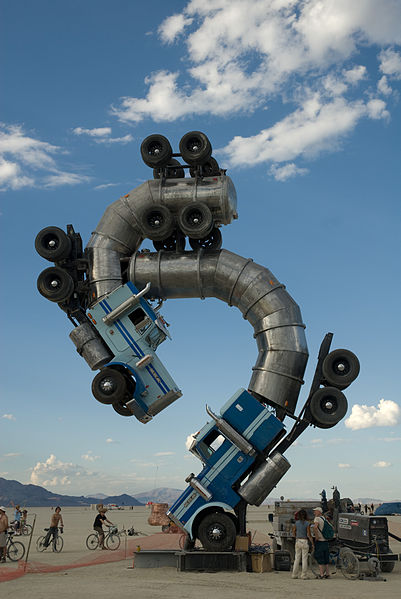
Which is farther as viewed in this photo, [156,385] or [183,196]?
[183,196]

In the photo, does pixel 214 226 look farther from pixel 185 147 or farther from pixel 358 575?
pixel 358 575

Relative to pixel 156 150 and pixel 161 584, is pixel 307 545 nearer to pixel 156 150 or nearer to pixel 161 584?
pixel 161 584

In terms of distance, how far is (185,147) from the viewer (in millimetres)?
20984

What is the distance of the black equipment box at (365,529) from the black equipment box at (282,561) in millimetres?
1876

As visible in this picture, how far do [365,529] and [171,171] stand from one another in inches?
522

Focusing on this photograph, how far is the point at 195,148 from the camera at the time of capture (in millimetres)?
20969

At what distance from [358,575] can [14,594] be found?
27.6 ft

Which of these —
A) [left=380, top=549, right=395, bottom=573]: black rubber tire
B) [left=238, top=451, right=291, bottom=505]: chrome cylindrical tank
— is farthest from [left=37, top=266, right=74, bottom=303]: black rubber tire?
[left=380, top=549, right=395, bottom=573]: black rubber tire

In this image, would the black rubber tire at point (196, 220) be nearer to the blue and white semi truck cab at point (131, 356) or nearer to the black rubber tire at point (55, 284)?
the blue and white semi truck cab at point (131, 356)

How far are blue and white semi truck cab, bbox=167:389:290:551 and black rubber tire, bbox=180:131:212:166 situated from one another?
8.10m

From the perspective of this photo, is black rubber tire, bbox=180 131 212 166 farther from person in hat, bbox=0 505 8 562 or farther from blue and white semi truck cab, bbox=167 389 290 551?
person in hat, bbox=0 505 8 562

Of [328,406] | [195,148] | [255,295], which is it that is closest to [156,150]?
[195,148]

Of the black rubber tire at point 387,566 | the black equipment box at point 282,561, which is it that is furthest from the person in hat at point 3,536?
the black rubber tire at point 387,566

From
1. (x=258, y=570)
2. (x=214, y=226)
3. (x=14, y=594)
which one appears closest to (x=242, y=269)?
(x=214, y=226)
